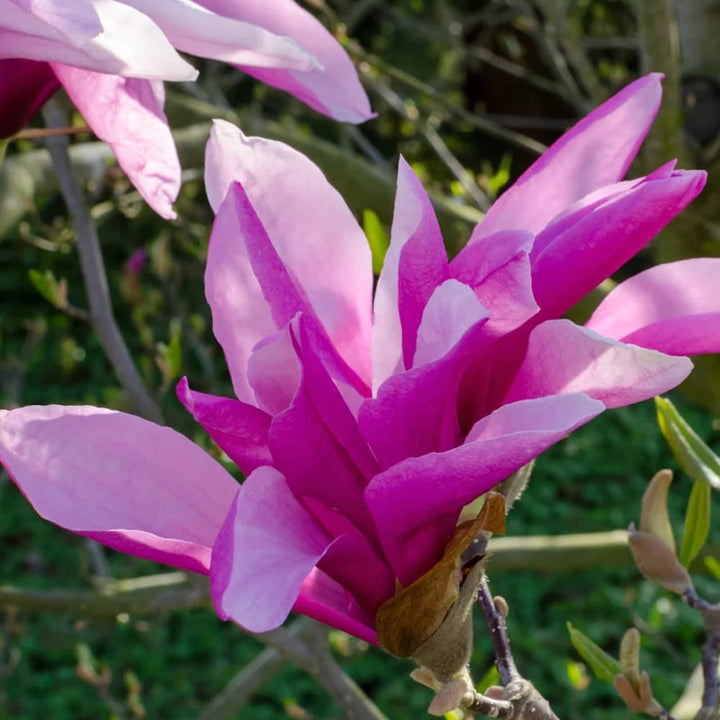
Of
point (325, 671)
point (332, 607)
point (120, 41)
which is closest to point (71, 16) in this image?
point (120, 41)

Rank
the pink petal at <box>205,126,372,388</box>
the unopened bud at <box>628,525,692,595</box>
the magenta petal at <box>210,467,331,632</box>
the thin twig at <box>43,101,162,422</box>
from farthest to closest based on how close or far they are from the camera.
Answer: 1. the thin twig at <box>43,101,162,422</box>
2. the unopened bud at <box>628,525,692,595</box>
3. the pink petal at <box>205,126,372,388</box>
4. the magenta petal at <box>210,467,331,632</box>

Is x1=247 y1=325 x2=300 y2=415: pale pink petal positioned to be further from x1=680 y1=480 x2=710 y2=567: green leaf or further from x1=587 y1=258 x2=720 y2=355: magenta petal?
x1=680 y1=480 x2=710 y2=567: green leaf

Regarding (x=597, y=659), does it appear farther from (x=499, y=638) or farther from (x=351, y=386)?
(x=351, y=386)

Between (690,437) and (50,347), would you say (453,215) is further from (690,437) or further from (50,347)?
(50,347)

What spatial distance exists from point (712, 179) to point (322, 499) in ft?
4.87

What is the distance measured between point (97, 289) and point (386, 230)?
24.5 inches

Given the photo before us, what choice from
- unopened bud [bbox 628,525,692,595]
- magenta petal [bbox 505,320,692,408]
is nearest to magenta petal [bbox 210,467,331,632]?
magenta petal [bbox 505,320,692,408]

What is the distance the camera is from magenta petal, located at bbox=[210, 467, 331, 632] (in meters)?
0.39

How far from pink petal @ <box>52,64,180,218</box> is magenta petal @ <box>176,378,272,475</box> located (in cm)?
12

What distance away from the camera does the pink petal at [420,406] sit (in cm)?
43

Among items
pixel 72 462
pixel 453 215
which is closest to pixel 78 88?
pixel 72 462

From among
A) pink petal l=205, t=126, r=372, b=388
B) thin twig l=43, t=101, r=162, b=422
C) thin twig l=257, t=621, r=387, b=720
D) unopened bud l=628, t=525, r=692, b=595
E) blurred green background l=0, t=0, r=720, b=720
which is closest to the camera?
pink petal l=205, t=126, r=372, b=388

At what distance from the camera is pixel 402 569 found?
0.48m

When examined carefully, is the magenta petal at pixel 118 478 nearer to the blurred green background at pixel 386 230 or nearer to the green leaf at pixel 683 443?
the green leaf at pixel 683 443
